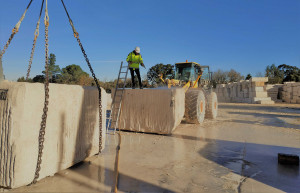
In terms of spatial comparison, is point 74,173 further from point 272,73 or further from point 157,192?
point 272,73

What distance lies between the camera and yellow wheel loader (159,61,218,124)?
7.29 meters

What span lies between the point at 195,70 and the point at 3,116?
794 cm

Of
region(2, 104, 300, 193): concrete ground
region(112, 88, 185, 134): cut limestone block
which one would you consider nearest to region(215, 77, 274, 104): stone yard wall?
region(2, 104, 300, 193): concrete ground

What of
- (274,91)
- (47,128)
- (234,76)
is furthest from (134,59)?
(234,76)

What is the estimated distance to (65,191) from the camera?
2518 mm

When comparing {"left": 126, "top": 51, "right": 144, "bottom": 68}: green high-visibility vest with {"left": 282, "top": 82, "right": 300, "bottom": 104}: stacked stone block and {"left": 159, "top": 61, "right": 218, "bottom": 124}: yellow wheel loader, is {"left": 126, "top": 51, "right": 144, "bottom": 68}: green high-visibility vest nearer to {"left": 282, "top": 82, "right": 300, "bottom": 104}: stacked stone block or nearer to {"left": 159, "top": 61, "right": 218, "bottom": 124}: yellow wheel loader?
{"left": 159, "top": 61, "right": 218, "bottom": 124}: yellow wheel loader

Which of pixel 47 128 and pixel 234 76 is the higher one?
pixel 234 76

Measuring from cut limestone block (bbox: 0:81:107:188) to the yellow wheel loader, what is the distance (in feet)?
14.0

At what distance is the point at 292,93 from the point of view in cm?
2058

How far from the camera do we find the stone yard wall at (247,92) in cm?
2109

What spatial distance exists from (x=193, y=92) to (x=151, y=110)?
2096 mm

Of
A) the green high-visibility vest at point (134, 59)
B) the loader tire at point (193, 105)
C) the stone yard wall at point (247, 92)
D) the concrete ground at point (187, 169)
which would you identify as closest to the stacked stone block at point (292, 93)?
the stone yard wall at point (247, 92)

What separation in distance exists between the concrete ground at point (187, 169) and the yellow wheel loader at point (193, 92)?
2.12 meters

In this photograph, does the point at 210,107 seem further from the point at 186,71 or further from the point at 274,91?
the point at 274,91
